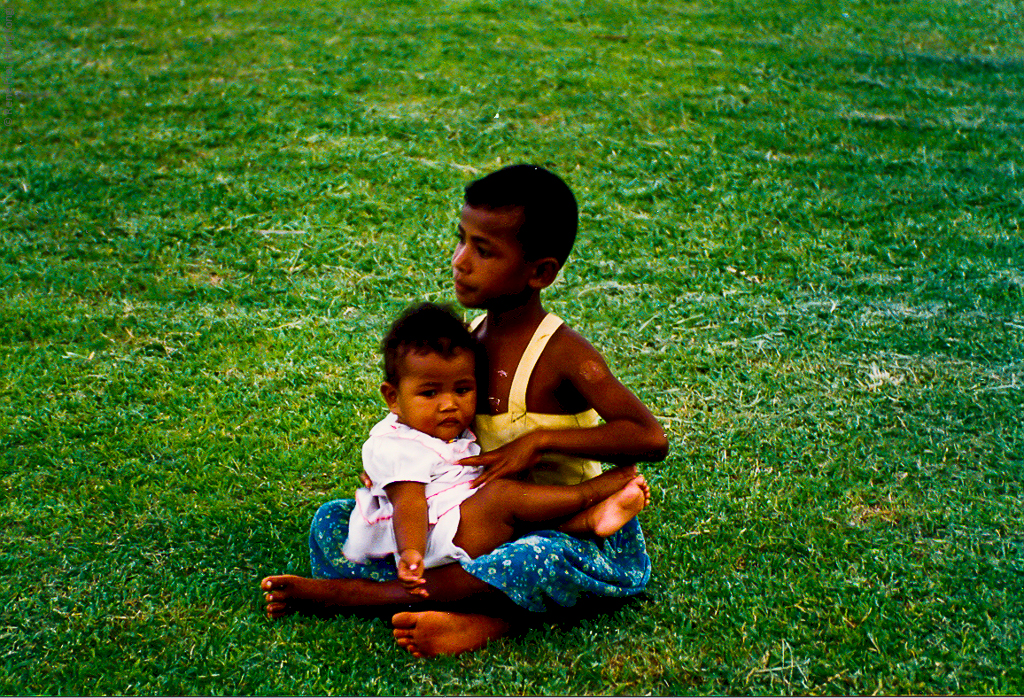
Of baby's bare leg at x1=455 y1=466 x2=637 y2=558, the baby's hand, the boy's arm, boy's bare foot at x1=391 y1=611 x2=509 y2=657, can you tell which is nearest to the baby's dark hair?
the boy's arm

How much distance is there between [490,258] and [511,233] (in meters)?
0.09

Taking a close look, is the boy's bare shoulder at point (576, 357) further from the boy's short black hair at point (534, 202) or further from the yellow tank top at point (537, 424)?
the boy's short black hair at point (534, 202)

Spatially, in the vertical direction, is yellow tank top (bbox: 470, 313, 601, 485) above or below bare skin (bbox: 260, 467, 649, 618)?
above

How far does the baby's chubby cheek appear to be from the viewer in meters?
2.92

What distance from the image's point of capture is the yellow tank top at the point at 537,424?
2984mm

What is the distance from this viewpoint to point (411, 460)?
2904 mm

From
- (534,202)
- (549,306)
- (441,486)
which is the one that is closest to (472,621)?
(441,486)

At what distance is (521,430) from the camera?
9.95 ft

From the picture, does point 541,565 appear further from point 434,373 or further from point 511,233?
point 511,233

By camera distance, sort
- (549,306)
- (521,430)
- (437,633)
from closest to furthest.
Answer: (437,633) → (521,430) → (549,306)

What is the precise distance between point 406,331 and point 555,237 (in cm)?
48

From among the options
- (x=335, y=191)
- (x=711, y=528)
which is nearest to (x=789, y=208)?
(x=335, y=191)

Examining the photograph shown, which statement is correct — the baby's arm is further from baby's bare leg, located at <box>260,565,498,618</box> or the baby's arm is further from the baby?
baby's bare leg, located at <box>260,565,498,618</box>

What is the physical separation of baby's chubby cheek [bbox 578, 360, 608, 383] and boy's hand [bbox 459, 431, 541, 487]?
0.20 metres
